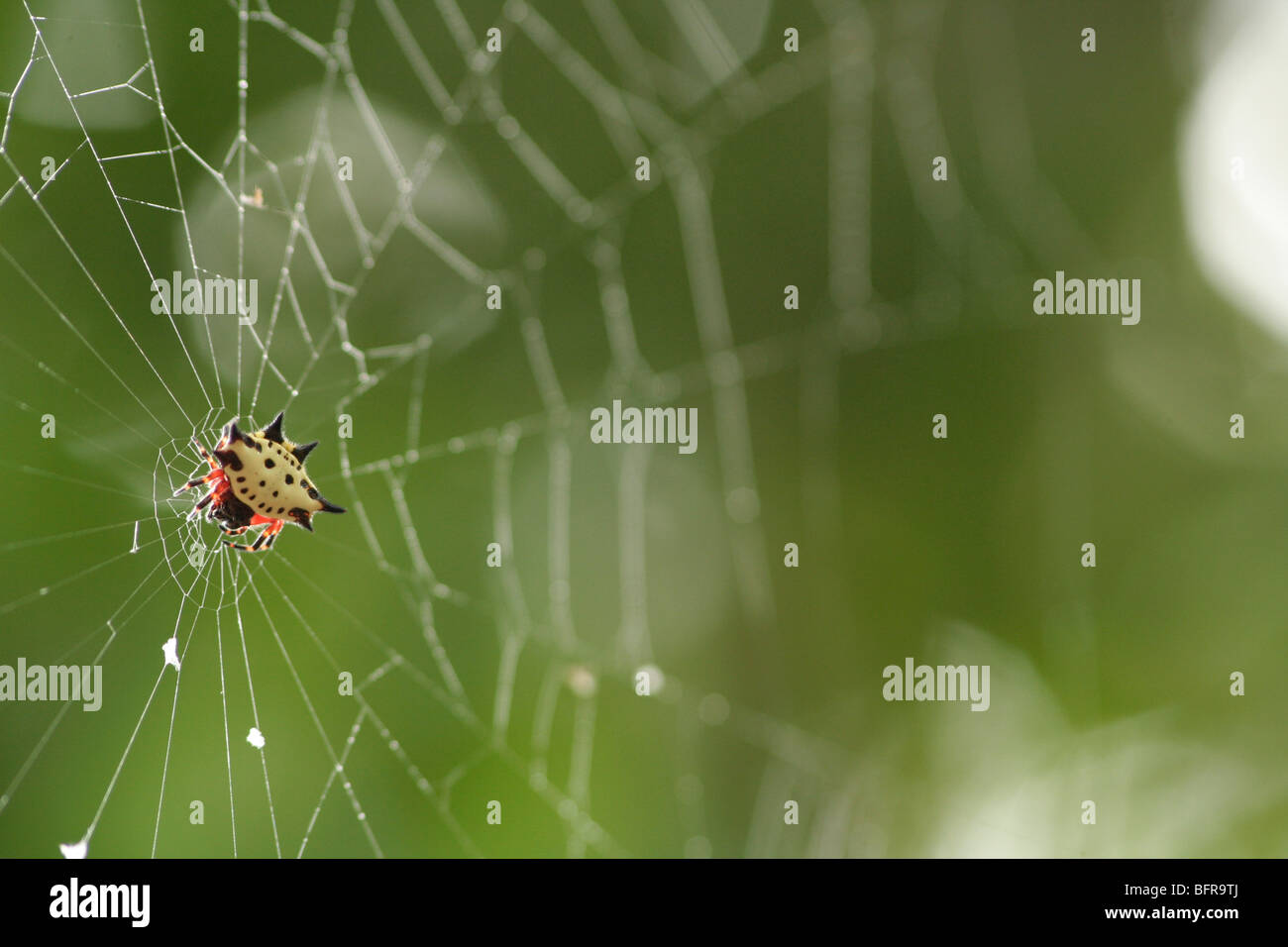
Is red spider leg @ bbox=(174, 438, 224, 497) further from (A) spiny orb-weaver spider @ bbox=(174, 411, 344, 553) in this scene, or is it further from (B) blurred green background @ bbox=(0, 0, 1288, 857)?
(B) blurred green background @ bbox=(0, 0, 1288, 857)

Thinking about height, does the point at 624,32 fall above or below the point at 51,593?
above

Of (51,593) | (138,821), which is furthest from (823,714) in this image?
(51,593)

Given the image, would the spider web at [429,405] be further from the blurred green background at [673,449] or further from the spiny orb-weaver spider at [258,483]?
the spiny orb-weaver spider at [258,483]

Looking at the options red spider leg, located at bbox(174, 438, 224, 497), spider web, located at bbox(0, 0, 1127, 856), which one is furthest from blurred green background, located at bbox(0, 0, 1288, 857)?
red spider leg, located at bbox(174, 438, 224, 497)

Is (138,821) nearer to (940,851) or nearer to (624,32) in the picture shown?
(940,851)

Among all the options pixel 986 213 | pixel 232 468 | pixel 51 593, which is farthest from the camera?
pixel 986 213

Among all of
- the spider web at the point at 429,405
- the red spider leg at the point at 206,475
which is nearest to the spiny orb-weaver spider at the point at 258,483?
the red spider leg at the point at 206,475

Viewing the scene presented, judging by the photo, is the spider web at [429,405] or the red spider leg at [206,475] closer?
the red spider leg at [206,475]
